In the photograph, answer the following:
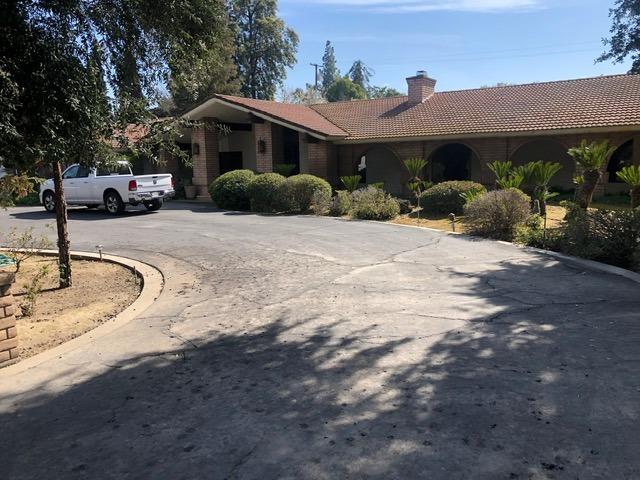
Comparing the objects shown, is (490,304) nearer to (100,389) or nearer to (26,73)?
(100,389)

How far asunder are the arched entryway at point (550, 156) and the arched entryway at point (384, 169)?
539 centimetres

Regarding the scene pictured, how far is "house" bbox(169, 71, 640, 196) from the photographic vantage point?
65.4ft

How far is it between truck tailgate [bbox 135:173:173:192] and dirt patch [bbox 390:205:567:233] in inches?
321

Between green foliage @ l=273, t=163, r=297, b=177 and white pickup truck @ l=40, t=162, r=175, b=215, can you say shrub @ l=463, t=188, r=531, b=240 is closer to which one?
white pickup truck @ l=40, t=162, r=175, b=215

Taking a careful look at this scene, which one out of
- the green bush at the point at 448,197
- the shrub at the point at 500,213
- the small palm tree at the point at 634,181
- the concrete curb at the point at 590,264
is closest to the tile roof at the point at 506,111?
the green bush at the point at 448,197

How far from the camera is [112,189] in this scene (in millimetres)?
18531

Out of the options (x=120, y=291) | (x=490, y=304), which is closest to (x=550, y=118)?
(x=490, y=304)

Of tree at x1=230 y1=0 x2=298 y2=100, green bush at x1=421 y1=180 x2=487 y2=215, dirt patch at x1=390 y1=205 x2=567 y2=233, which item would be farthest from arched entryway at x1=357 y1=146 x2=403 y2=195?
tree at x1=230 y1=0 x2=298 y2=100

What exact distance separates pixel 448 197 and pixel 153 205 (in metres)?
10.3

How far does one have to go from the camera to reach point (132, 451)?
3379 mm

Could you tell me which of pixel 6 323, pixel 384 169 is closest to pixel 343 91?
pixel 384 169

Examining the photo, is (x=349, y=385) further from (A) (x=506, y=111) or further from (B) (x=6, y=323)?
(A) (x=506, y=111)

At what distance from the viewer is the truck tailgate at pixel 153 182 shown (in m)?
18.3

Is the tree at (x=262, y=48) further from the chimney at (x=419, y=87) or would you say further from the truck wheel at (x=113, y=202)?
the truck wheel at (x=113, y=202)
